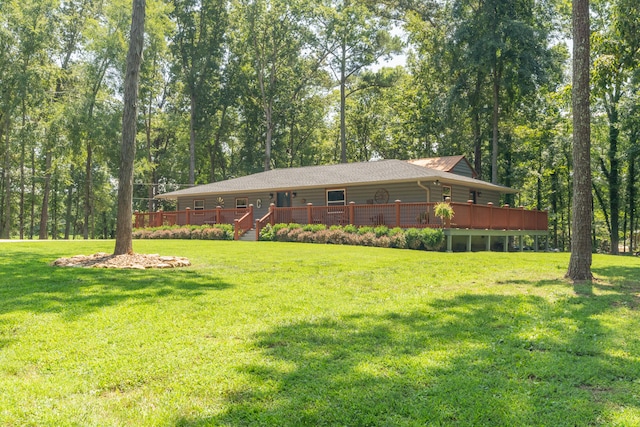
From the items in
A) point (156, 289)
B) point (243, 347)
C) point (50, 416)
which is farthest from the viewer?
point (156, 289)

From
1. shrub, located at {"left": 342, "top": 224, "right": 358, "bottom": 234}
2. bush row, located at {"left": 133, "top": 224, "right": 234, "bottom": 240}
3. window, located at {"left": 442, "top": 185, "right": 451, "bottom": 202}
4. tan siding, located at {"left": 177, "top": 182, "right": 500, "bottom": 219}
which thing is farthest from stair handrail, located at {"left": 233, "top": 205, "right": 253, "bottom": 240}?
window, located at {"left": 442, "top": 185, "right": 451, "bottom": 202}

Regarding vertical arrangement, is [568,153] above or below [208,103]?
below

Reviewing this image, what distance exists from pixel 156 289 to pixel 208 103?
1345 inches

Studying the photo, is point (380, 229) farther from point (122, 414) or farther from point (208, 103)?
point (208, 103)

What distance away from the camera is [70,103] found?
28672 mm

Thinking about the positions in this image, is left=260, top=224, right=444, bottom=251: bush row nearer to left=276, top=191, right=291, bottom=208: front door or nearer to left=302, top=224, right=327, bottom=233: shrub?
left=302, top=224, right=327, bottom=233: shrub

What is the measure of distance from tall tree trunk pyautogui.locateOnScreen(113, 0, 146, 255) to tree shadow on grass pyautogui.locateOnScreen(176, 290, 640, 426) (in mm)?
6840

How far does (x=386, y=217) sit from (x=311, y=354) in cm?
1494

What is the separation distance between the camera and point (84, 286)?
666cm

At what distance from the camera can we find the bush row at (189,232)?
21422 mm

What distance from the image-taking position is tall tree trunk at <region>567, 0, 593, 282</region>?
27.0 feet

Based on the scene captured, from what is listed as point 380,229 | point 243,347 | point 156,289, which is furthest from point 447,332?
point 380,229

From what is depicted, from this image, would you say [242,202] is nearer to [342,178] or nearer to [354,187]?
[342,178]

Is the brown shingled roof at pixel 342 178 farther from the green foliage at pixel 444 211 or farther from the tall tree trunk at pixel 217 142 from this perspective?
the tall tree trunk at pixel 217 142
